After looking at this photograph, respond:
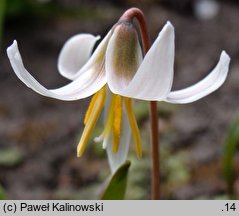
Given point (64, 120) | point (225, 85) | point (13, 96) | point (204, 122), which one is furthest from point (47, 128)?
point (225, 85)

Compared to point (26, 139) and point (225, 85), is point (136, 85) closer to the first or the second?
point (26, 139)

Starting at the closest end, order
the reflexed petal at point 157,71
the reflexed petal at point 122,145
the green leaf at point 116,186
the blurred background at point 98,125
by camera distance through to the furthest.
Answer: the reflexed petal at point 157,71
the green leaf at point 116,186
the reflexed petal at point 122,145
the blurred background at point 98,125

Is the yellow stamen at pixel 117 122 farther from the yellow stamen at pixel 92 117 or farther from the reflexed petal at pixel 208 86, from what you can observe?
the reflexed petal at pixel 208 86

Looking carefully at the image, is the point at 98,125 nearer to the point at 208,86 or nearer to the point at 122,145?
the point at 122,145

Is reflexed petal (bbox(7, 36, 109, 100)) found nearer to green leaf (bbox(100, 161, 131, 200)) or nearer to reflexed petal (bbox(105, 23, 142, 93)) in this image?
reflexed petal (bbox(105, 23, 142, 93))

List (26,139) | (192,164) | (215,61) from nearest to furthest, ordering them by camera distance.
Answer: (192,164) < (26,139) < (215,61)

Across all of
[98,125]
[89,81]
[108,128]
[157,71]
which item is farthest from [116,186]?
[98,125]

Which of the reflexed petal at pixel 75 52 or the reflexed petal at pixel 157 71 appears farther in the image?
the reflexed petal at pixel 75 52

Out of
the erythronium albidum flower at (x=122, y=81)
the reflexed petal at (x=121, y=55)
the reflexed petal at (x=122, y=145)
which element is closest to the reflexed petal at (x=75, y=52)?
the erythronium albidum flower at (x=122, y=81)
